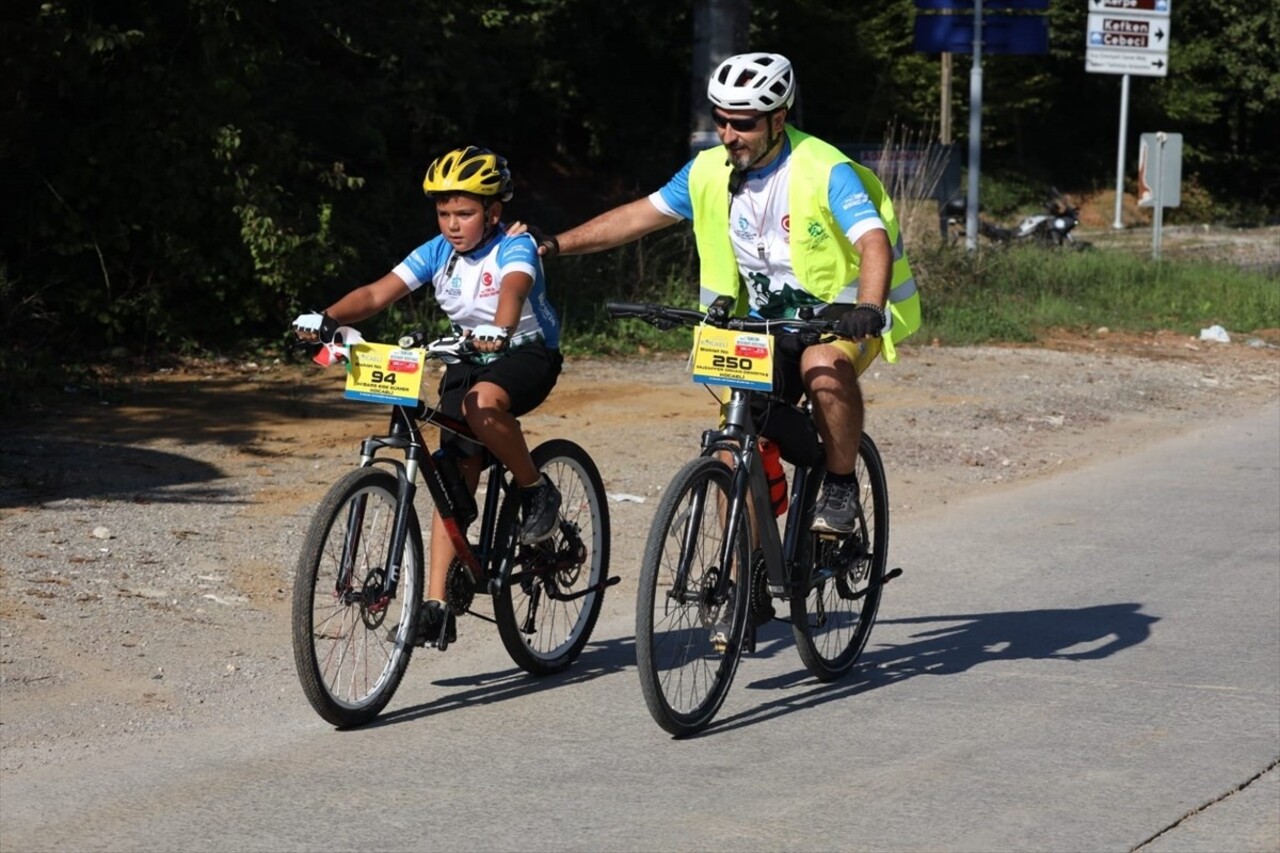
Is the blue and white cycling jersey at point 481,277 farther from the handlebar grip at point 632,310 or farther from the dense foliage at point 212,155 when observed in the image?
the dense foliage at point 212,155

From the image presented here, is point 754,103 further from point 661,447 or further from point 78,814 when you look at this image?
point 661,447

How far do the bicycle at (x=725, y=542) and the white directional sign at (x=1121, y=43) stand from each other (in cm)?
2883

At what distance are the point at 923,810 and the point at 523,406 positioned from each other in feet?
6.09

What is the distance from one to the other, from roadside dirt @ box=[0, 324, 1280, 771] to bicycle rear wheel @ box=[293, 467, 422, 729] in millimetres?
408

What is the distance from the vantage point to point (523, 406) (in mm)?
6266

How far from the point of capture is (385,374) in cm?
580

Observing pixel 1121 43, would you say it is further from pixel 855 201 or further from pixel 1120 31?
pixel 855 201

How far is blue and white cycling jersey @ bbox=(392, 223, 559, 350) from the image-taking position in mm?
6223

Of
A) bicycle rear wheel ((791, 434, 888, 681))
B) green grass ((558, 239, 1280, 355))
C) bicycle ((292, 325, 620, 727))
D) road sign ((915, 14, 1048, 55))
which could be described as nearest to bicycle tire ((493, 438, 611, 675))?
bicycle ((292, 325, 620, 727))

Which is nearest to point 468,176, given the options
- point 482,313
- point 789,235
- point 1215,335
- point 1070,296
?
point 482,313

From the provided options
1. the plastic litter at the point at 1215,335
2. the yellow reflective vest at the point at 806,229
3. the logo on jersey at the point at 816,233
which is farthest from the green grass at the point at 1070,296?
the logo on jersey at the point at 816,233

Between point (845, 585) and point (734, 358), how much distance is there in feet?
4.05

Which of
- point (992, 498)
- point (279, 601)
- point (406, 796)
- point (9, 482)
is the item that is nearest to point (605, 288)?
point (992, 498)

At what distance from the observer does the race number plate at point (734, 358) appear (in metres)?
5.81
